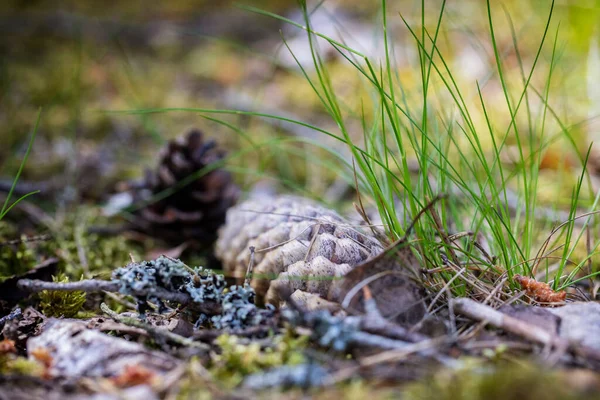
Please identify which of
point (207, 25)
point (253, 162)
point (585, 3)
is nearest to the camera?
point (253, 162)

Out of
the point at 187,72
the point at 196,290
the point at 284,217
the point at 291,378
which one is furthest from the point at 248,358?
the point at 187,72

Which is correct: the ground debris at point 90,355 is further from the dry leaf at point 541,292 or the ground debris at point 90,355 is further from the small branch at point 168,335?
the dry leaf at point 541,292

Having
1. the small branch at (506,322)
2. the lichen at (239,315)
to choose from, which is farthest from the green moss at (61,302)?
the small branch at (506,322)

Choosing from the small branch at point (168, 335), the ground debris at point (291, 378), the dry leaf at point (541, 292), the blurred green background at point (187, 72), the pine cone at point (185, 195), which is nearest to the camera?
the ground debris at point (291, 378)

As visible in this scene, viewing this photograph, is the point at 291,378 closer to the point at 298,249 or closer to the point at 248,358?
the point at 248,358

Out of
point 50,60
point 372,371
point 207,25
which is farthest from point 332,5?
point 372,371

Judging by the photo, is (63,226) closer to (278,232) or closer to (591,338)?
(278,232)
